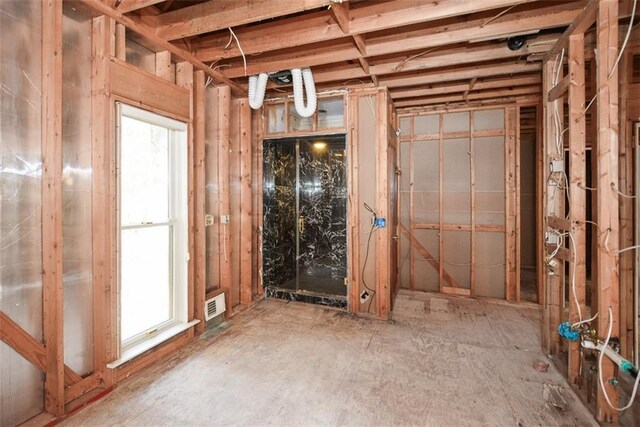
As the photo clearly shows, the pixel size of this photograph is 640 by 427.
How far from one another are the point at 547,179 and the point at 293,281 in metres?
3.22

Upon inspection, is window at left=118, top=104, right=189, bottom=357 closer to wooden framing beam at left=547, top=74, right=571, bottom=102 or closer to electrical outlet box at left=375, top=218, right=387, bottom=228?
electrical outlet box at left=375, top=218, right=387, bottom=228

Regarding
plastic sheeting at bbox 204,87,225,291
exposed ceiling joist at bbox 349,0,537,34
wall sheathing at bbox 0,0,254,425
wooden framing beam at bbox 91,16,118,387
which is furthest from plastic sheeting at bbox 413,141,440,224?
wooden framing beam at bbox 91,16,118,387

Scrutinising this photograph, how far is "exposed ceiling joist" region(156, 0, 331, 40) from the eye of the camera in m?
2.04

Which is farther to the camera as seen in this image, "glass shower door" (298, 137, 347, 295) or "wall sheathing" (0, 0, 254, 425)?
"glass shower door" (298, 137, 347, 295)

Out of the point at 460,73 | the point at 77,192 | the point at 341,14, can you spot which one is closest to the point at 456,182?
the point at 460,73

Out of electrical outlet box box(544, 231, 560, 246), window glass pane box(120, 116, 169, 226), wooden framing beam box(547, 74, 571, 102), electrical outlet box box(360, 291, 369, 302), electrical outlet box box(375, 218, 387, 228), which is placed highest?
wooden framing beam box(547, 74, 571, 102)

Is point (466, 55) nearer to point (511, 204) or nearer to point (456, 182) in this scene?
point (456, 182)

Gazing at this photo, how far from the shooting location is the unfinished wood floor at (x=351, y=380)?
1.81 meters

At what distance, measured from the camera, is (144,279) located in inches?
98.9

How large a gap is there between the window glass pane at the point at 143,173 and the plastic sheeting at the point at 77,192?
0.79ft

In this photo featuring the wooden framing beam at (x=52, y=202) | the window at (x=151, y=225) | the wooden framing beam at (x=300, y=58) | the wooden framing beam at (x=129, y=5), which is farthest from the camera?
the wooden framing beam at (x=300, y=58)

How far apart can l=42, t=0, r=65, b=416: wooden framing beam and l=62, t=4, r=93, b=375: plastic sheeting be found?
0.42 ft

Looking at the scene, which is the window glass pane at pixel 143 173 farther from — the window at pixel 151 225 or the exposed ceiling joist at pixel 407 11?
the exposed ceiling joist at pixel 407 11

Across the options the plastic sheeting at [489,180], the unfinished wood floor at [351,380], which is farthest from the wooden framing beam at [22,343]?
the plastic sheeting at [489,180]
